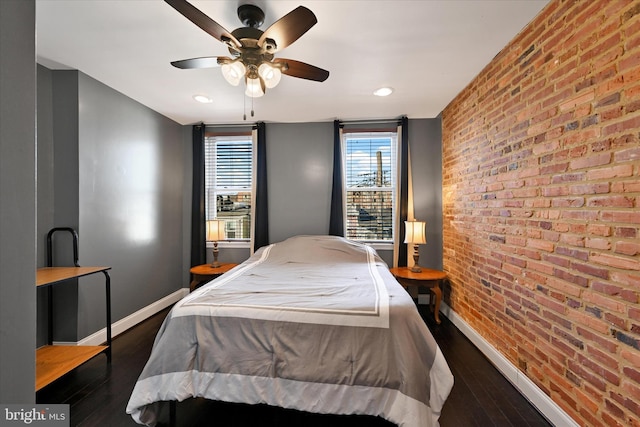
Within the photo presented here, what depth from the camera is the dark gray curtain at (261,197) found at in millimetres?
3697

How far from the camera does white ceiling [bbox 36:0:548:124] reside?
1.63 metres

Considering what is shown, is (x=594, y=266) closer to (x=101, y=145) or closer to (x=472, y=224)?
(x=472, y=224)

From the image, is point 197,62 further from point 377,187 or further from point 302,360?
point 377,187

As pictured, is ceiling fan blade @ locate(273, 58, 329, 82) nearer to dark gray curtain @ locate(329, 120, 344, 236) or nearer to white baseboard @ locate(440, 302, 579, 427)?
dark gray curtain @ locate(329, 120, 344, 236)

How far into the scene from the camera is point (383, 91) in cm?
275

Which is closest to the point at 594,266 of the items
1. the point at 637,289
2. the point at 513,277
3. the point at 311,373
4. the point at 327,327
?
the point at 637,289

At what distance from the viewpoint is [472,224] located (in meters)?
2.60

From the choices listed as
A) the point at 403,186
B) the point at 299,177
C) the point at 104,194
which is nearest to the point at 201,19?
the point at 104,194

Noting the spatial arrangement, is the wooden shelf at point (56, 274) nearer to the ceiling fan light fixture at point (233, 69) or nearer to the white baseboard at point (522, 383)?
the ceiling fan light fixture at point (233, 69)

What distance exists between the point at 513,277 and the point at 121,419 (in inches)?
108

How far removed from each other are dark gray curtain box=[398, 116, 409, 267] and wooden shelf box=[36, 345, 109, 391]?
317 centimetres

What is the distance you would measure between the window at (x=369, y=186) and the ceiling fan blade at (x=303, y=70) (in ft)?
5.96

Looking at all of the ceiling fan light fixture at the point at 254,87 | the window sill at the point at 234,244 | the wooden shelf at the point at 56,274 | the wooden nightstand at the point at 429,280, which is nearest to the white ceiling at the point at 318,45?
the ceiling fan light fixture at the point at 254,87

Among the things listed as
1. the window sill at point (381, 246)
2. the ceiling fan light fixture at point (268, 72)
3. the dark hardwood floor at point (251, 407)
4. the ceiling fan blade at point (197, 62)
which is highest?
the ceiling fan blade at point (197, 62)
